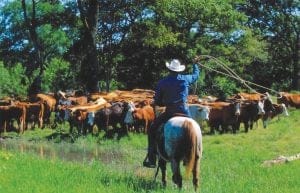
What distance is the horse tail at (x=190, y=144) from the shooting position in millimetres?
11500

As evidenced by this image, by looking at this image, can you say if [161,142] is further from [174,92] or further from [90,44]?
[90,44]

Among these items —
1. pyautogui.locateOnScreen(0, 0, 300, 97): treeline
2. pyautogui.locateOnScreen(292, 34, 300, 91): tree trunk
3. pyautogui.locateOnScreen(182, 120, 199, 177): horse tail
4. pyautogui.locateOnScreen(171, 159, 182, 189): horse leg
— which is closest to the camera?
pyautogui.locateOnScreen(182, 120, 199, 177): horse tail

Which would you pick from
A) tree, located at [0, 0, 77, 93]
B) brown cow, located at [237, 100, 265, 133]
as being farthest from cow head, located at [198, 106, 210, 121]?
tree, located at [0, 0, 77, 93]

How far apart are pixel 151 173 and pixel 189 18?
23.1 m

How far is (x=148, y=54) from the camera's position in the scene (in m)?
39.6

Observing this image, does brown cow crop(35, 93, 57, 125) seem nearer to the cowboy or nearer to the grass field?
the grass field

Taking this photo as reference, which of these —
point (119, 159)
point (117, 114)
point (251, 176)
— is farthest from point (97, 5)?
point (251, 176)

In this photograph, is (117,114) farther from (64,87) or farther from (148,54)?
(64,87)

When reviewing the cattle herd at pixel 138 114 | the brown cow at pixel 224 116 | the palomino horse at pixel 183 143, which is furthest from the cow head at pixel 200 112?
the palomino horse at pixel 183 143

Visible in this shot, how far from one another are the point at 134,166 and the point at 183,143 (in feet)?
16.1

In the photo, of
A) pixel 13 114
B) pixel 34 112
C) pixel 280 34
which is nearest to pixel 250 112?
pixel 34 112

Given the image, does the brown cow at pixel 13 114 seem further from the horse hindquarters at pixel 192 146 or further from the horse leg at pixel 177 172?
the horse hindquarters at pixel 192 146

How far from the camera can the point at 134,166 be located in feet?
53.7

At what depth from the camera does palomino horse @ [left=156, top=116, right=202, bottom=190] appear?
11.5 m
